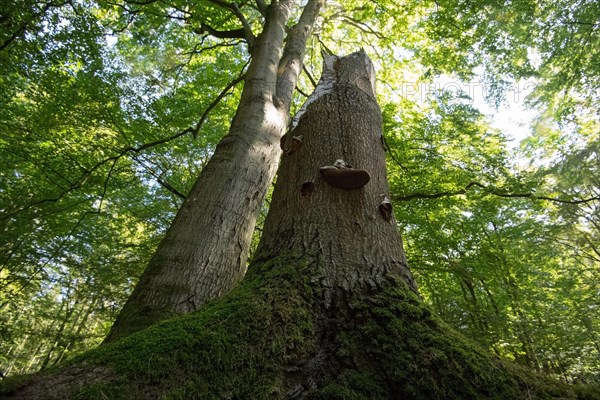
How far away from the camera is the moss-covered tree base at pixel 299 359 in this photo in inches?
41.5

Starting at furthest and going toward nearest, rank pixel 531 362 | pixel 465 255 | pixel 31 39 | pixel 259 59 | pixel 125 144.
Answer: pixel 531 362
pixel 465 255
pixel 125 144
pixel 31 39
pixel 259 59

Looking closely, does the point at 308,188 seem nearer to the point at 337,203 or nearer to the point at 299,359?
the point at 337,203

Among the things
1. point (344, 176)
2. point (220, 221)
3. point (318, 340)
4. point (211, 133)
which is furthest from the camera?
point (211, 133)

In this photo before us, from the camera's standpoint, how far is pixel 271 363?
122 cm

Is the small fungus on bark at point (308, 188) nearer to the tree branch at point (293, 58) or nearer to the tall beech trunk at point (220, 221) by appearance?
the tall beech trunk at point (220, 221)

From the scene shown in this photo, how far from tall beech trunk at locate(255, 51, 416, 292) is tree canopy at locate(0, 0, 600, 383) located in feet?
10.4

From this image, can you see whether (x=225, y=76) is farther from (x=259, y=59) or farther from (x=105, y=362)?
(x=105, y=362)

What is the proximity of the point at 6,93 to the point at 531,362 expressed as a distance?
1449 centimetres

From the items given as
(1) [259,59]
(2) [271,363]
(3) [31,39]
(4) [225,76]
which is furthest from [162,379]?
(4) [225,76]

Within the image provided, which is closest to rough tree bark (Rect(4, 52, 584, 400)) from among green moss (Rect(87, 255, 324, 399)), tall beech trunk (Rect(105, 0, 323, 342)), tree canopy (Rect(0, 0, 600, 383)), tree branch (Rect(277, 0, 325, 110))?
green moss (Rect(87, 255, 324, 399))

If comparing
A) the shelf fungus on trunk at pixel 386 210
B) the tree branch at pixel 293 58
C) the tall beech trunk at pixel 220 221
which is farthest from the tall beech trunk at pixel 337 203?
the tree branch at pixel 293 58

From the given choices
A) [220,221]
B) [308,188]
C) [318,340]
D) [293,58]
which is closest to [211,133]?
[293,58]

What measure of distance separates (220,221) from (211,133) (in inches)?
246

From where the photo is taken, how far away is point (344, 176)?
6.05 feet
